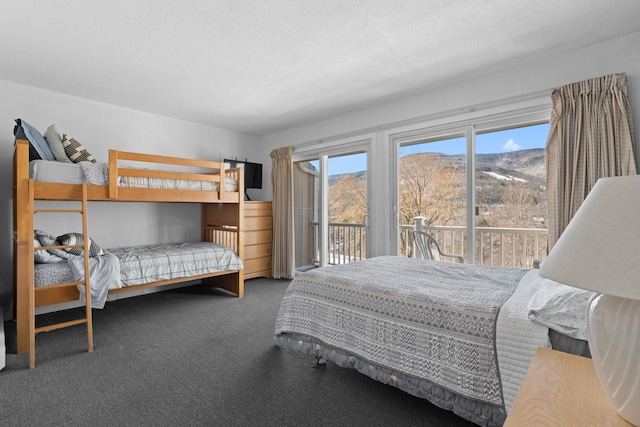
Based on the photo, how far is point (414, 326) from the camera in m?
1.57

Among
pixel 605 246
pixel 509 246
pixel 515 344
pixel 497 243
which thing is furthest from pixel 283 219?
pixel 605 246

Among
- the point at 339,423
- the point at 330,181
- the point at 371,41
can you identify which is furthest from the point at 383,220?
the point at 339,423

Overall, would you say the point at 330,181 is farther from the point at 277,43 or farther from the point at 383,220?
the point at 277,43

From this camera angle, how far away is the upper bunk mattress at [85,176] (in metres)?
2.64

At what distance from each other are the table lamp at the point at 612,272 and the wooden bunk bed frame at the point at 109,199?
3015mm

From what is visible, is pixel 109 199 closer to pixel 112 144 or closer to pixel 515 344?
pixel 112 144

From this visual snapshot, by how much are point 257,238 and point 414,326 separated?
3.59 meters

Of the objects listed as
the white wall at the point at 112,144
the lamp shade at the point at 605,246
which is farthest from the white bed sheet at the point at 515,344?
the white wall at the point at 112,144

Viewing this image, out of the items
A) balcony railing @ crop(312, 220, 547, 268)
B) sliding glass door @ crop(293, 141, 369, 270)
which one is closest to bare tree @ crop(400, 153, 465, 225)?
balcony railing @ crop(312, 220, 547, 268)

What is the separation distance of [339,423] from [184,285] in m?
3.53

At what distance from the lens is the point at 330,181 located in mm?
4730

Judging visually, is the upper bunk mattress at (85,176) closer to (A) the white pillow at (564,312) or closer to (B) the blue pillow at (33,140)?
(B) the blue pillow at (33,140)

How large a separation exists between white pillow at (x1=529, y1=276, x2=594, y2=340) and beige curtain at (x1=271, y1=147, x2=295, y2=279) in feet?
12.3

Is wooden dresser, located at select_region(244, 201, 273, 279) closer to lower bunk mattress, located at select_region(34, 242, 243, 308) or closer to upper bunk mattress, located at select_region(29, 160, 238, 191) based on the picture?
lower bunk mattress, located at select_region(34, 242, 243, 308)
